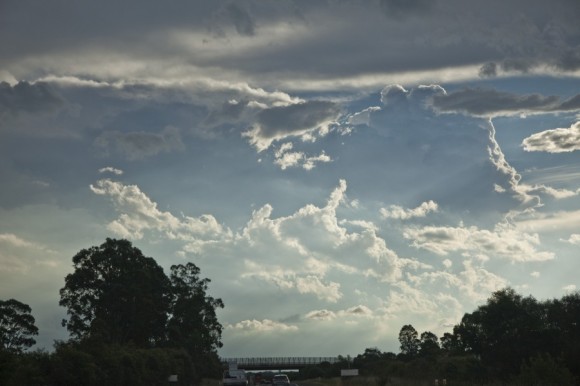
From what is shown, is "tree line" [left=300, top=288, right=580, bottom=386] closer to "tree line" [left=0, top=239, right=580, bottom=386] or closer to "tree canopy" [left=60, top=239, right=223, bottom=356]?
"tree line" [left=0, top=239, right=580, bottom=386]

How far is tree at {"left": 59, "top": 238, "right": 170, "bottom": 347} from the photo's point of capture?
105m

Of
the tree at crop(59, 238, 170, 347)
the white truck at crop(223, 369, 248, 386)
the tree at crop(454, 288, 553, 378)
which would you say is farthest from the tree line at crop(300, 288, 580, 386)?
the tree at crop(59, 238, 170, 347)

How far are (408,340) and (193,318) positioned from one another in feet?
195

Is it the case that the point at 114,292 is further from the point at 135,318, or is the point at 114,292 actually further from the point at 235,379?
the point at 235,379

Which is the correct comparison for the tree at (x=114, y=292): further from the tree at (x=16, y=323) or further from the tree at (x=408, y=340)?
the tree at (x=408, y=340)

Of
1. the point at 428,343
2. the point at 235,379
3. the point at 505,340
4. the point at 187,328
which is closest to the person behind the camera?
the point at 235,379

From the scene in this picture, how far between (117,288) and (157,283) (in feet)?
35.1

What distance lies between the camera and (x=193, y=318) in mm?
124938

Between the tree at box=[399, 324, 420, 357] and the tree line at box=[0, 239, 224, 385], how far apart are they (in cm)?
4883

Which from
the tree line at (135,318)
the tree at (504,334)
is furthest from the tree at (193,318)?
the tree at (504,334)

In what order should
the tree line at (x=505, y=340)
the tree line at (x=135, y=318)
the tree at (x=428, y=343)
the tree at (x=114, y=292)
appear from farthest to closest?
the tree at (x=428, y=343)
the tree at (x=114, y=292)
the tree line at (x=505, y=340)
the tree line at (x=135, y=318)

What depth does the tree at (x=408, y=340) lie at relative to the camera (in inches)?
6575

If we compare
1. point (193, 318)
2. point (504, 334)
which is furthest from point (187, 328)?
point (504, 334)

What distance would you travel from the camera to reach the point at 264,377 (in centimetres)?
10375
